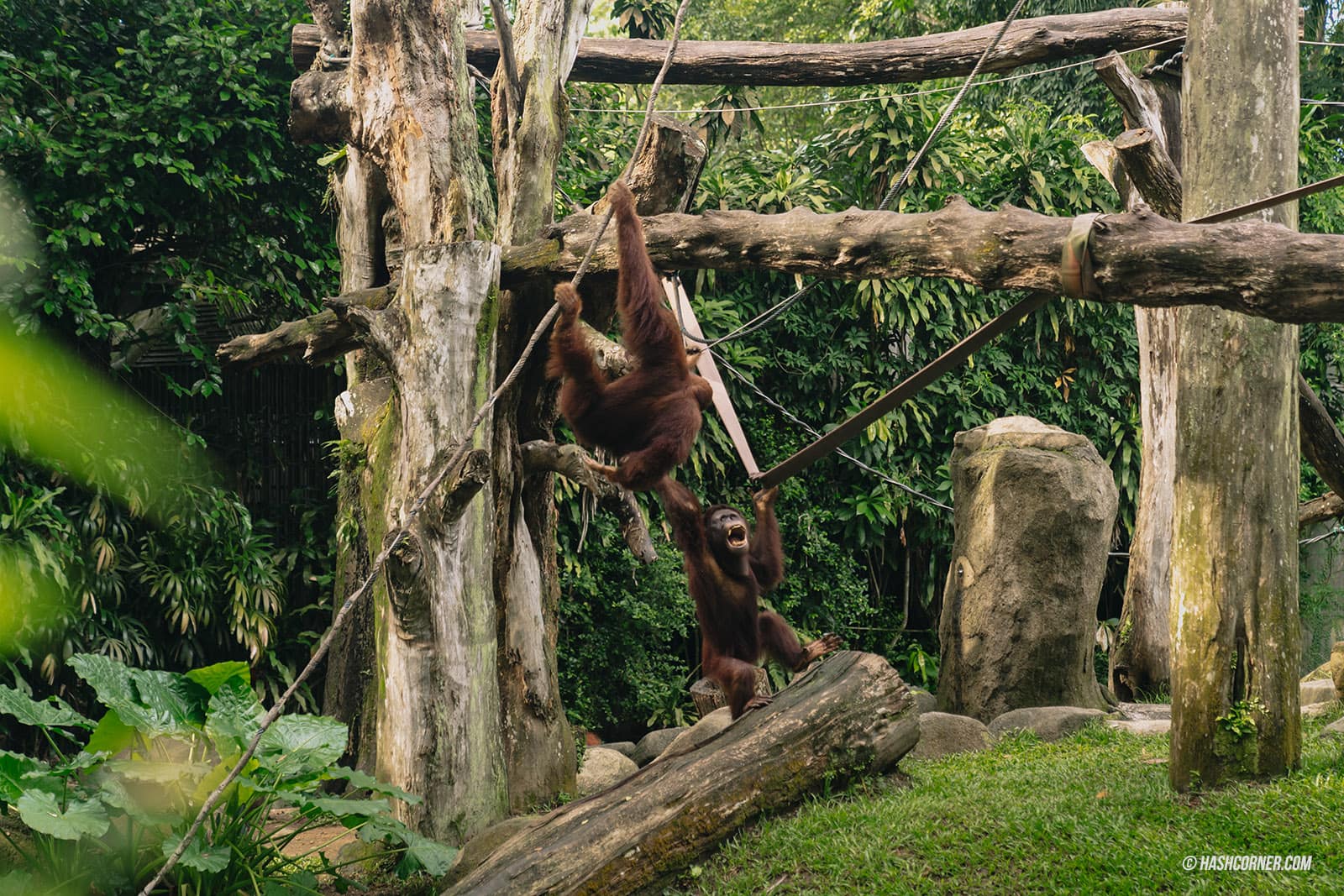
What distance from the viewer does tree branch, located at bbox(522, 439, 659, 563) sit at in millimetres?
5102

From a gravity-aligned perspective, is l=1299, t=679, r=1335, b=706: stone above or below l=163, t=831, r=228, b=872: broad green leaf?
below

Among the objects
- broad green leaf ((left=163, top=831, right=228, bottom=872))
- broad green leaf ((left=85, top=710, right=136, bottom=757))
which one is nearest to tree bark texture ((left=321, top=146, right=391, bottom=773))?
broad green leaf ((left=85, top=710, right=136, bottom=757))

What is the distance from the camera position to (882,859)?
158 inches

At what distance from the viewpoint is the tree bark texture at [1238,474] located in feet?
14.0

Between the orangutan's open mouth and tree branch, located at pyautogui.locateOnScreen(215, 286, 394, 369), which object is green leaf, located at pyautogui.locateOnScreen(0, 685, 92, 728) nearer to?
tree branch, located at pyautogui.locateOnScreen(215, 286, 394, 369)

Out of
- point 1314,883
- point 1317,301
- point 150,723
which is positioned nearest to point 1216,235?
point 1317,301

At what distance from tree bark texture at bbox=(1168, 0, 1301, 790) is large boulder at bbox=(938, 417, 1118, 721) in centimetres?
258

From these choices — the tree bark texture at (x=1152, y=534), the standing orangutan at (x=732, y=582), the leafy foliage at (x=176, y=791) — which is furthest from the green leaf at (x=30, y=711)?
the tree bark texture at (x=1152, y=534)

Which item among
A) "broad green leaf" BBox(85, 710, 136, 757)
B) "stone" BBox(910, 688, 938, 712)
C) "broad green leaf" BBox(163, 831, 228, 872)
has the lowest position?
"stone" BBox(910, 688, 938, 712)

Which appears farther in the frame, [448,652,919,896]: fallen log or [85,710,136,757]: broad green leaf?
[85,710,136,757]: broad green leaf

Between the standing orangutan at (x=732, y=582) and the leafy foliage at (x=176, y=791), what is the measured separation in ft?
5.37

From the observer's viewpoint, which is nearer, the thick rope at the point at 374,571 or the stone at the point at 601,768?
the thick rope at the point at 374,571

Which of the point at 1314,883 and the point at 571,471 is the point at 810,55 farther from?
the point at 1314,883

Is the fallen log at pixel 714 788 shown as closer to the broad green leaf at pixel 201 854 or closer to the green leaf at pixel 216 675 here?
the broad green leaf at pixel 201 854
